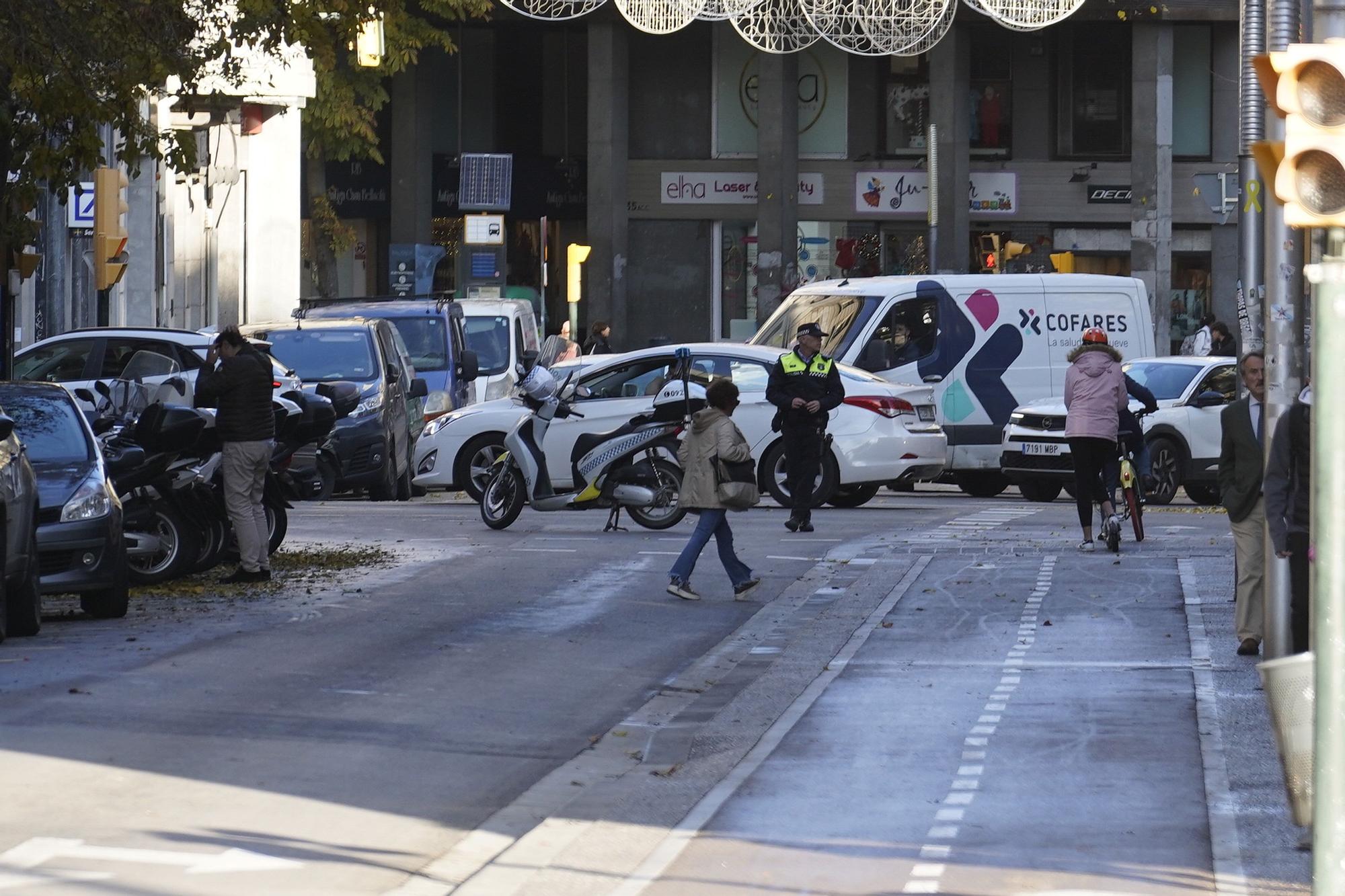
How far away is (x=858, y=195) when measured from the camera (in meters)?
47.2

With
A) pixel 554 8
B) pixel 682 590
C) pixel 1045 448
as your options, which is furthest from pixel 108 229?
pixel 554 8

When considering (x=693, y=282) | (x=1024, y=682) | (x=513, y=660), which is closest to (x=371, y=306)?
(x=513, y=660)

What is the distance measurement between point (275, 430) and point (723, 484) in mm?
3488

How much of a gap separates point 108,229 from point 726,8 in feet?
52.7

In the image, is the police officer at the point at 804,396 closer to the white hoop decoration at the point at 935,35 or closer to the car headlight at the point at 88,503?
the car headlight at the point at 88,503

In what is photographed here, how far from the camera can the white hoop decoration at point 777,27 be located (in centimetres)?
3944

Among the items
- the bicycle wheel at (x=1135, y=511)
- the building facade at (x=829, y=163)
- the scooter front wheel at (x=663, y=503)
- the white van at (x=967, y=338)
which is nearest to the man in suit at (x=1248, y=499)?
the bicycle wheel at (x=1135, y=511)

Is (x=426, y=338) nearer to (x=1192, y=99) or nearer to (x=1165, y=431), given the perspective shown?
(x=1165, y=431)

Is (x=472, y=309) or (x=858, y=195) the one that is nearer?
(x=472, y=309)

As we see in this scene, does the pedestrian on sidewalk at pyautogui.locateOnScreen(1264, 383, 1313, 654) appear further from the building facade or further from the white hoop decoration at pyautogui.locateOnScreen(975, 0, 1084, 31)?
the building facade

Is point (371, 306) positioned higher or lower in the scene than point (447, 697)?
higher

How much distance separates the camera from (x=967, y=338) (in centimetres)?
2519

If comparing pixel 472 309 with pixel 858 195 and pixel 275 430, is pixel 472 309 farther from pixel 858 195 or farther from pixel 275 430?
pixel 858 195

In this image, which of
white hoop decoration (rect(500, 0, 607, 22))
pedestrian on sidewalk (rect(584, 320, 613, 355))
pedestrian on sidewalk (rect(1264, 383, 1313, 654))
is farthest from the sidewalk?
white hoop decoration (rect(500, 0, 607, 22))
